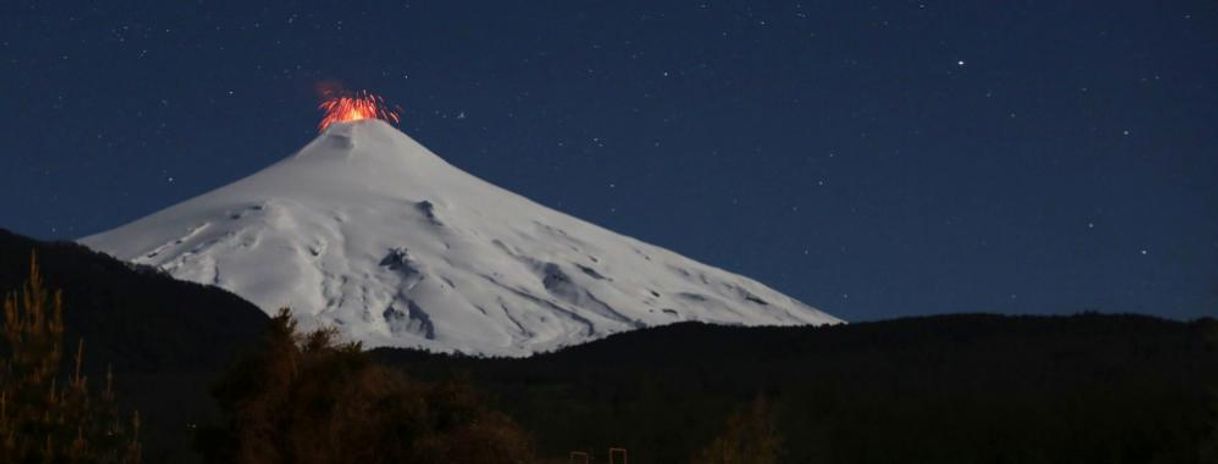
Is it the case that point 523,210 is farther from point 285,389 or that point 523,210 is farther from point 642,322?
point 285,389

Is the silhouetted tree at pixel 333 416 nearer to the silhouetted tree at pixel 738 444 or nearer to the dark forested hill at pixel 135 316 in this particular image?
the silhouetted tree at pixel 738 444

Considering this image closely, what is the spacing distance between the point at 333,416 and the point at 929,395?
3654cm

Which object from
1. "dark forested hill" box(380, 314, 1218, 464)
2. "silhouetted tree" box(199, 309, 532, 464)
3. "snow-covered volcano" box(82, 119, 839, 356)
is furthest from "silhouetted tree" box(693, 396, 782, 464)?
"snow-covered volcano" box(82, 119, 839, 356)

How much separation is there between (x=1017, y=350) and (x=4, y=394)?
157ft

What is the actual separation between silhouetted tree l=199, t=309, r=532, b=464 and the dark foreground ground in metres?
19.9

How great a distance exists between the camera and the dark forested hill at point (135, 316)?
74.3 metres

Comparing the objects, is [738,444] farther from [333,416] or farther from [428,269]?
[428,269]

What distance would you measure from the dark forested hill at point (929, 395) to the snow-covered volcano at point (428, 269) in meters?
87.4

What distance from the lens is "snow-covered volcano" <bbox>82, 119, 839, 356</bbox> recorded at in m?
161

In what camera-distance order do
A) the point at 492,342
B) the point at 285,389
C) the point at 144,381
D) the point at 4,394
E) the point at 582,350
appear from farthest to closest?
the point at 492,342 → the point at 582,350 → the point at 144,381 → the point at 285,389 → the point at 4,394

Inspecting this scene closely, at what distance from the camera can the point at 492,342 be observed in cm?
15800

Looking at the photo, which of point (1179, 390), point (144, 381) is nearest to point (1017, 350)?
point (1179, 390)

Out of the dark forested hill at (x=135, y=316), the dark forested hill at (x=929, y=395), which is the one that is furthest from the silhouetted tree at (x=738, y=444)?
the dark forested hill at (x=135, y=316)

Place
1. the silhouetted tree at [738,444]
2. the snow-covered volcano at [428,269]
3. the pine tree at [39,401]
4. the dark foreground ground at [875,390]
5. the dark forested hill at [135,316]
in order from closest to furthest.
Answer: the pine tree at [39,401]
the silhouetted tree at [738,444]
the dark foreground ground at [875,390]
the dark forested hill at [135,316]
the snow-covered volcano at [428,269]
